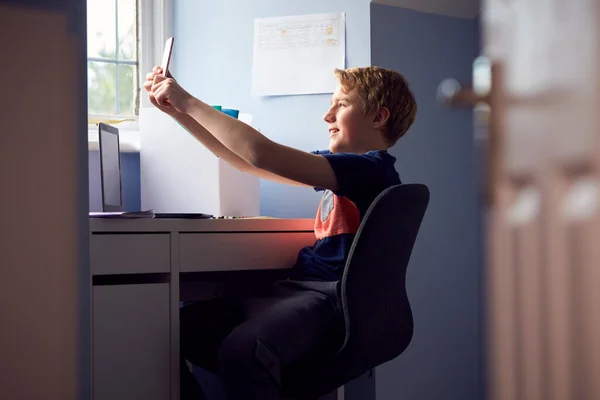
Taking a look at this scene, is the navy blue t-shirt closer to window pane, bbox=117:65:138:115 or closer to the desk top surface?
the desk top surface

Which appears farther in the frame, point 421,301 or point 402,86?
point 421,301

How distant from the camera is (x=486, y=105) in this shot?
63 centimetres

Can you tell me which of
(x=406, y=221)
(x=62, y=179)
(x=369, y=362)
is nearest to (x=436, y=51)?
(x=406, y=221)

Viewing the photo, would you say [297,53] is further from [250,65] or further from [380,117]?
[380,117]

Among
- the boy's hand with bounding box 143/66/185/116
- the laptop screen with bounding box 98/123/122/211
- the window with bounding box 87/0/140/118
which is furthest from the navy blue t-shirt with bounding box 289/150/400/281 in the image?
the window with bounding box 87/0/140/118

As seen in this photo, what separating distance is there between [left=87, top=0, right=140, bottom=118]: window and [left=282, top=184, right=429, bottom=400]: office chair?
131cm

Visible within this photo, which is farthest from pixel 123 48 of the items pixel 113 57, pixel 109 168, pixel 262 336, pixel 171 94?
pixel 262 336

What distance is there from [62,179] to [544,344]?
0.71m

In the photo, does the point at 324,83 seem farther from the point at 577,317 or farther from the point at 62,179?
the point at 577,317

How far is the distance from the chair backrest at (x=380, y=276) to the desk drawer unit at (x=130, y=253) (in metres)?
0.45

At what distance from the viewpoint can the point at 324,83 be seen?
92.9 inches

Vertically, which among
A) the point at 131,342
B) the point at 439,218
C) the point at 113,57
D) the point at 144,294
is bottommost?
the point at 131,342

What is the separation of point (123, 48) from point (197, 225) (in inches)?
41.9

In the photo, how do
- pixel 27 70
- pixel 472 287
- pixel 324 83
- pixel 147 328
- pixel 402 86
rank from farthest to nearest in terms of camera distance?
pixel 472 287
pixel 324 83
pixel 402 86
pixel 147 328
pixel 27 70
